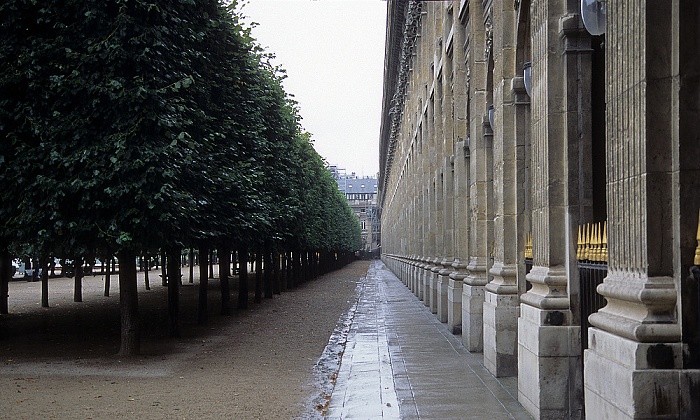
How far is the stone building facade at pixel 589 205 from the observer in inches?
240

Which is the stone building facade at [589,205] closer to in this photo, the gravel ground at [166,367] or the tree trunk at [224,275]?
the gravel ground at [166,367]

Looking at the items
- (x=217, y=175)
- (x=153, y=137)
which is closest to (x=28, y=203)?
(x=153, y=137)

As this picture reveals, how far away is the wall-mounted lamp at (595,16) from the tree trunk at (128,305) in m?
10.8

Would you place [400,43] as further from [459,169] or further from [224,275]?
[459,169]

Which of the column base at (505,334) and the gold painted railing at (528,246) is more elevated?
the gold painted railing at (528,246)

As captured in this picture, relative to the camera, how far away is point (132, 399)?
39.6 ft

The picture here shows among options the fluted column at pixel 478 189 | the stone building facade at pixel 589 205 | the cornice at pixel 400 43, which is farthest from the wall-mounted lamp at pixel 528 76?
the cornice at pixel 400 43

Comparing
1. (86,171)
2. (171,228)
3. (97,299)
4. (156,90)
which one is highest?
(156,90)

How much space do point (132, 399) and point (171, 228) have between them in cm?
470

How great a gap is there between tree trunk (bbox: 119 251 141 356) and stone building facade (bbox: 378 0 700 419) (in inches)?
265

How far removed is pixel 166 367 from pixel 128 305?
1.67 m

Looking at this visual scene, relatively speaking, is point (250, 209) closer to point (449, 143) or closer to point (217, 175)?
point (217, 175)

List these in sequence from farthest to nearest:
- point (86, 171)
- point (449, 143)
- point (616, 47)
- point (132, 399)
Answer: point (449, 143)
point (86, 171)
point (132, 399)
point (616, 47)

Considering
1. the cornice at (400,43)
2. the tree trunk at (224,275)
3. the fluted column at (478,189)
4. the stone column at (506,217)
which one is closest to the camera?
the stone column at (506,217)
